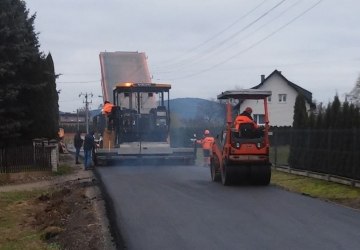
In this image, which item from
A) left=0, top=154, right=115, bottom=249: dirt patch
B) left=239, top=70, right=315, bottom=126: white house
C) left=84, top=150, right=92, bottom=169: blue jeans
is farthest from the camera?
left=239, top=70, right=315, bottom=126: white house

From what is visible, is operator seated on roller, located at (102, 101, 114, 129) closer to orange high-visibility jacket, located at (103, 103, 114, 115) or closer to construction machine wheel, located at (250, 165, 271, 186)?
orange high-visibility jacket, located at (103, 103, 114, 115)

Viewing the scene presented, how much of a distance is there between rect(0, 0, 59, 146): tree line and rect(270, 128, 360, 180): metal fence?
36.8ft

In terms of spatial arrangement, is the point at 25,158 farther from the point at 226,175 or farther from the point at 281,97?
the point at 281,97

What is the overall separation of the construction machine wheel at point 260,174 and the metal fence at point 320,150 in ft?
7.92

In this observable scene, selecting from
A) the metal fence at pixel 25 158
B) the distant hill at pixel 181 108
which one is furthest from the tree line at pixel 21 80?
the distant hill at pixel 181 108

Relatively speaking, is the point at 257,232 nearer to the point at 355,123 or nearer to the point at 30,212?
the point at 30,212

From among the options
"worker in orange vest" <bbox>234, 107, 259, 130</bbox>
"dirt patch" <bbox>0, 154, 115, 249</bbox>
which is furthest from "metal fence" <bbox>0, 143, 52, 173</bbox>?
"worker in orange vest" <bbox>234, 107, 259, 130</bbox>

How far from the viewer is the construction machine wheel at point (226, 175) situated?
1622cm

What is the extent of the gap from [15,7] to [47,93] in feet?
16.2

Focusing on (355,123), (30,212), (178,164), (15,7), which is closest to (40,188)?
(30,212)

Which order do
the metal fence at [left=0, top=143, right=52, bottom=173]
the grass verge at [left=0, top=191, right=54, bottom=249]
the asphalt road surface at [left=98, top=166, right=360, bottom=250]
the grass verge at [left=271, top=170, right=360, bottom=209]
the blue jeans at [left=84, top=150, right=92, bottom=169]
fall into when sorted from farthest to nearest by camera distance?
the blue jeans at [left=84, top=150, right=92, bottom=169]
the metal fence at [left=0, top=143, right=52, bottom=173]
the grass verge at [left=271, top=170, right=360, bottom=209]
the grass verge at [left=0, top=191, right=54, bottom=249]
the asphalt road surface at [left=98, top=166, right=360, bottom=250]

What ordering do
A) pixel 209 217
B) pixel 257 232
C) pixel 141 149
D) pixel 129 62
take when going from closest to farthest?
pixel 257 232, pixel 209 217, pixel 141 149, pixel 129 62

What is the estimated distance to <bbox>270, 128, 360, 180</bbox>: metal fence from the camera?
16.7 meters

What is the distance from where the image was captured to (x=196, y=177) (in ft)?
Result: 63.4
